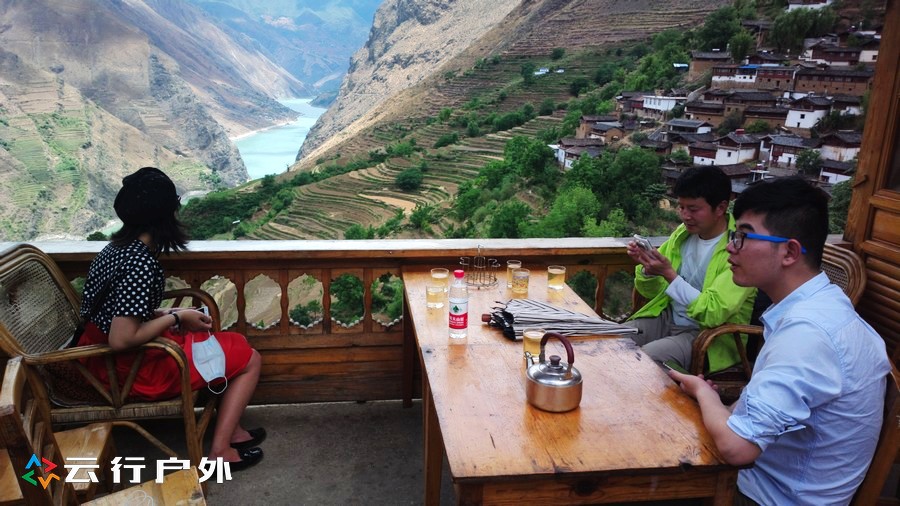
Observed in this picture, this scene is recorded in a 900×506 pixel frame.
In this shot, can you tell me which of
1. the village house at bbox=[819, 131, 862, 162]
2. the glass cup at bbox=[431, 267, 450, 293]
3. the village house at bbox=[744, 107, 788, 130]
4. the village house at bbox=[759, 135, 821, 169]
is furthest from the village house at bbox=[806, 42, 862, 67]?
the glass cup at bbox=[431, 267, 450, 293]

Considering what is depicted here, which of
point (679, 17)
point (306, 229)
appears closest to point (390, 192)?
point (306, 229)

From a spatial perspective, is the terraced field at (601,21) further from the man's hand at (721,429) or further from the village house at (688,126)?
the man's hand at (721,429)

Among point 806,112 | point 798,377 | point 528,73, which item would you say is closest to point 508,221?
point 806,112

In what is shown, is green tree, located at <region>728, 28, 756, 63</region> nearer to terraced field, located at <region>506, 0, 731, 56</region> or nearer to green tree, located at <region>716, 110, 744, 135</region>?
green tree, located at <region>716, 110, 744, 135</region>

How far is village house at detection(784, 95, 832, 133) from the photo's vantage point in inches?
1328

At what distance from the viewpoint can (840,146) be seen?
3028 centimetres

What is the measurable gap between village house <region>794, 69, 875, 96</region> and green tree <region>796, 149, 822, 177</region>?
706cm

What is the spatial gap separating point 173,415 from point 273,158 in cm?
10621

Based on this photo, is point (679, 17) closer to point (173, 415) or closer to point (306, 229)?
point (306, 229)

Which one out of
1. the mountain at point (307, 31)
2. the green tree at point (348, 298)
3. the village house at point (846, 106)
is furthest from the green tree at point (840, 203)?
the mountain at point (307, 31)

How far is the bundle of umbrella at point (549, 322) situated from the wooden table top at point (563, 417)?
3cm

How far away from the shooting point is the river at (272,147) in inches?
3804

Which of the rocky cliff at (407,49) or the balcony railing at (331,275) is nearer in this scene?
the balcony railing at (331,275)

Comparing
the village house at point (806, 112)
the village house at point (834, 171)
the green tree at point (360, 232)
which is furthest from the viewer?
the green tree at point (360, 232)
